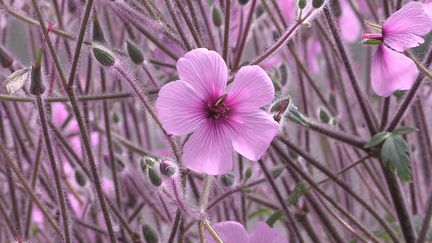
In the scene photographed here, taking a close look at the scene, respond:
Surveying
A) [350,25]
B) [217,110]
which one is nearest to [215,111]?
[217,110]

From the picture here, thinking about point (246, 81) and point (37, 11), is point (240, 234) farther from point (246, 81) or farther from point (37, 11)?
point (37, 11)

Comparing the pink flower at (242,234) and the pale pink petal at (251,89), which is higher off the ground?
the pale pink petal at (251,89)

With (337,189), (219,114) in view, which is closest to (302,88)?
(337,189)

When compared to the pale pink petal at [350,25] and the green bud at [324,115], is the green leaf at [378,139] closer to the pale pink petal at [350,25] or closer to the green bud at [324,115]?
the green bud at [324,115]

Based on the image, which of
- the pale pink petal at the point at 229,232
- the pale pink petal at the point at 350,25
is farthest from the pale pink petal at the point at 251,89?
the pale pink petal at the point at 350,25

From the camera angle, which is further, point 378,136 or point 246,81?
point 378,136

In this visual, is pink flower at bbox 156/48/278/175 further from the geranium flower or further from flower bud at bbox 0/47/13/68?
flower bud at bbox 0/47/13/68

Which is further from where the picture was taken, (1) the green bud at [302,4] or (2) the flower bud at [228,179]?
(2) the flower bud at [228,179]
